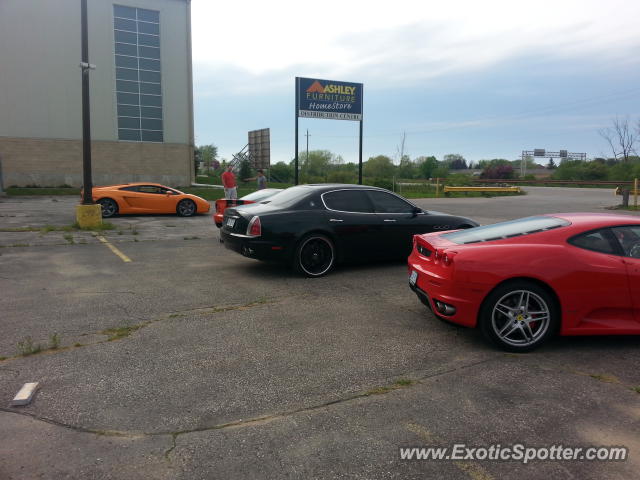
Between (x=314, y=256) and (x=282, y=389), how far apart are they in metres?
3.95

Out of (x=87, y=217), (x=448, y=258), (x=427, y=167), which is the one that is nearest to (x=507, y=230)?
(x=448, y=258)

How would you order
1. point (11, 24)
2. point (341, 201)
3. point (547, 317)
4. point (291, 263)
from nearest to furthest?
point (547, 317)
point (291, 263)
point (341, 201)
point (11, 24)

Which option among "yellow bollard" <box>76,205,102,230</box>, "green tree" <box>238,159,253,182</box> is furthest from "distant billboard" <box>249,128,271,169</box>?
"yellow bollard" <box>76,205,102,230</box>

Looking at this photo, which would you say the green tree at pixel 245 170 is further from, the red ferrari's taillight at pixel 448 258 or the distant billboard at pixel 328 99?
the red ferrari's taillight at pixel 448 258

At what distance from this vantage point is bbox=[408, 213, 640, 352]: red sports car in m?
4.42

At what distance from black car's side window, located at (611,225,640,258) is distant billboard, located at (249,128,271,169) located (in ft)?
108

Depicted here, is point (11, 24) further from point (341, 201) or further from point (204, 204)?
point (341, 201)

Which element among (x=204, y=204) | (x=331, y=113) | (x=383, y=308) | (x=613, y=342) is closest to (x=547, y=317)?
(x=613, y=342)

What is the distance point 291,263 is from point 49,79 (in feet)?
108

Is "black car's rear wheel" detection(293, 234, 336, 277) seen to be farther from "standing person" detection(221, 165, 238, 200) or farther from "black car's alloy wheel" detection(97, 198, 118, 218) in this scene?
"black car's alloy wheel" detection(97, 198, 118, 218)

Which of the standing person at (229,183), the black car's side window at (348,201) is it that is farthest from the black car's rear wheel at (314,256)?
the standing person at (229,183)

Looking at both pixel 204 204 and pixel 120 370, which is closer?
pixel 120 370

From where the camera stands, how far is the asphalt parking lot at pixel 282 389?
2.79 meters

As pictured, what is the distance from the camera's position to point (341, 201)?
7914 mm
